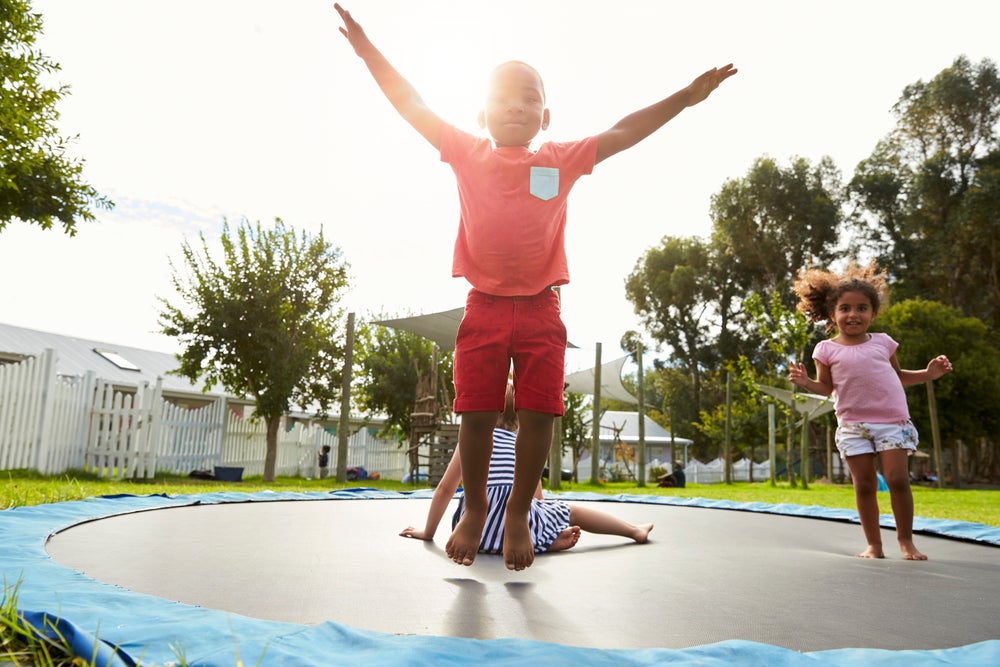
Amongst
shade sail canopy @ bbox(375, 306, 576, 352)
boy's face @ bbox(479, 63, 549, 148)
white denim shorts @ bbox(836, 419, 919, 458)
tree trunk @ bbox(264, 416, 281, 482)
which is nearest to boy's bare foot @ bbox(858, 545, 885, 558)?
white denim shorts @ bbox(836, 419, 919, 458)

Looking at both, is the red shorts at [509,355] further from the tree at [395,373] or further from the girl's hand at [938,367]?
the tree at [395,373]

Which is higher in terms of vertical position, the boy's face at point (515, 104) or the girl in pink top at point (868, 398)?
the boy's face at point (515, 104)

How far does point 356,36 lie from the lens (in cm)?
177

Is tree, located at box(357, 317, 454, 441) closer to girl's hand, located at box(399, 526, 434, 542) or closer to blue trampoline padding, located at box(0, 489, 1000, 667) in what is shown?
girl's hand, located at box(399, 526, 434, 542)

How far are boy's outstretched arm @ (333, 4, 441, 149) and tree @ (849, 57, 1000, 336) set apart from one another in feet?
60.4

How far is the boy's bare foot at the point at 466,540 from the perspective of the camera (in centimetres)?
157

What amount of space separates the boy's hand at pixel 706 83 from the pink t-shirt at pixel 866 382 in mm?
1228

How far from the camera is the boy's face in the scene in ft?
5.73

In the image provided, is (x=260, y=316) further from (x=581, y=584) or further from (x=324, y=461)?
(x=581, y=584)

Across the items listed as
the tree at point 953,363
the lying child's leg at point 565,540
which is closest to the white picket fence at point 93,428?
the lying child's leg at point 565,540

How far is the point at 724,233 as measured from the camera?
20.2 m

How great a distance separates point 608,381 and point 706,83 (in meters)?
13.7

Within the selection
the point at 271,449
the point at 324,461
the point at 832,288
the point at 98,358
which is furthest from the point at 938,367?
the point at 98,358

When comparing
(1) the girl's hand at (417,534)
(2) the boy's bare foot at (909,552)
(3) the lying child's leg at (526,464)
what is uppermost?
(3) the lying child's leg at (526,464)
